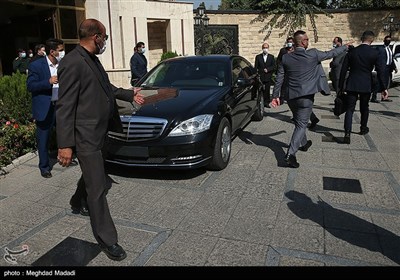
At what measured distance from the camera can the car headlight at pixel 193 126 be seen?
Result: 14.8 ft

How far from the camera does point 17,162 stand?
18.5 feet

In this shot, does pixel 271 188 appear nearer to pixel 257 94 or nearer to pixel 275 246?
pixel 275 246

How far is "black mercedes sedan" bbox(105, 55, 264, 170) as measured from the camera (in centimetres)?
450

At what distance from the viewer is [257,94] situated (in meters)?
7.96

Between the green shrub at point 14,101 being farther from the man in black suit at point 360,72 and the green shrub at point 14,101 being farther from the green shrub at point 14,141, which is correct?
the man in black suit at point 360,72

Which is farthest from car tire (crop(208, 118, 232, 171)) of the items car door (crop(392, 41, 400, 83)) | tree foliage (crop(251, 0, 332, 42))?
tree foliage (crop(251, 0, 332, 42))

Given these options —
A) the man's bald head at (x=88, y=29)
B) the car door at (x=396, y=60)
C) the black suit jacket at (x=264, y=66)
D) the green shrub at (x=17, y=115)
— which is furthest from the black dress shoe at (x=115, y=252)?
the car door at (x=396, y=60)

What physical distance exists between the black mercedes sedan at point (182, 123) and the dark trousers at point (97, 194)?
1.32 m

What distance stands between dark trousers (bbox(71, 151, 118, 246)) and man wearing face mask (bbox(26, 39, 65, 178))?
2.17 m

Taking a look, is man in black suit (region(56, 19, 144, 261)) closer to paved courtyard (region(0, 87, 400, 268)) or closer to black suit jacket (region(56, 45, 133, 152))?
black suit jacket (region(56, 45, 133, 152))

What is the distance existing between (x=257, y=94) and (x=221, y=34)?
14266 mm

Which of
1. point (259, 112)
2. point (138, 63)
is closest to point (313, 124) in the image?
point (259, 112)

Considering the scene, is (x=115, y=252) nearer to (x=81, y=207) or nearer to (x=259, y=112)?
(x=81, y=207)

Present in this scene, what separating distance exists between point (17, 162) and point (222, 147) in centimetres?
323
